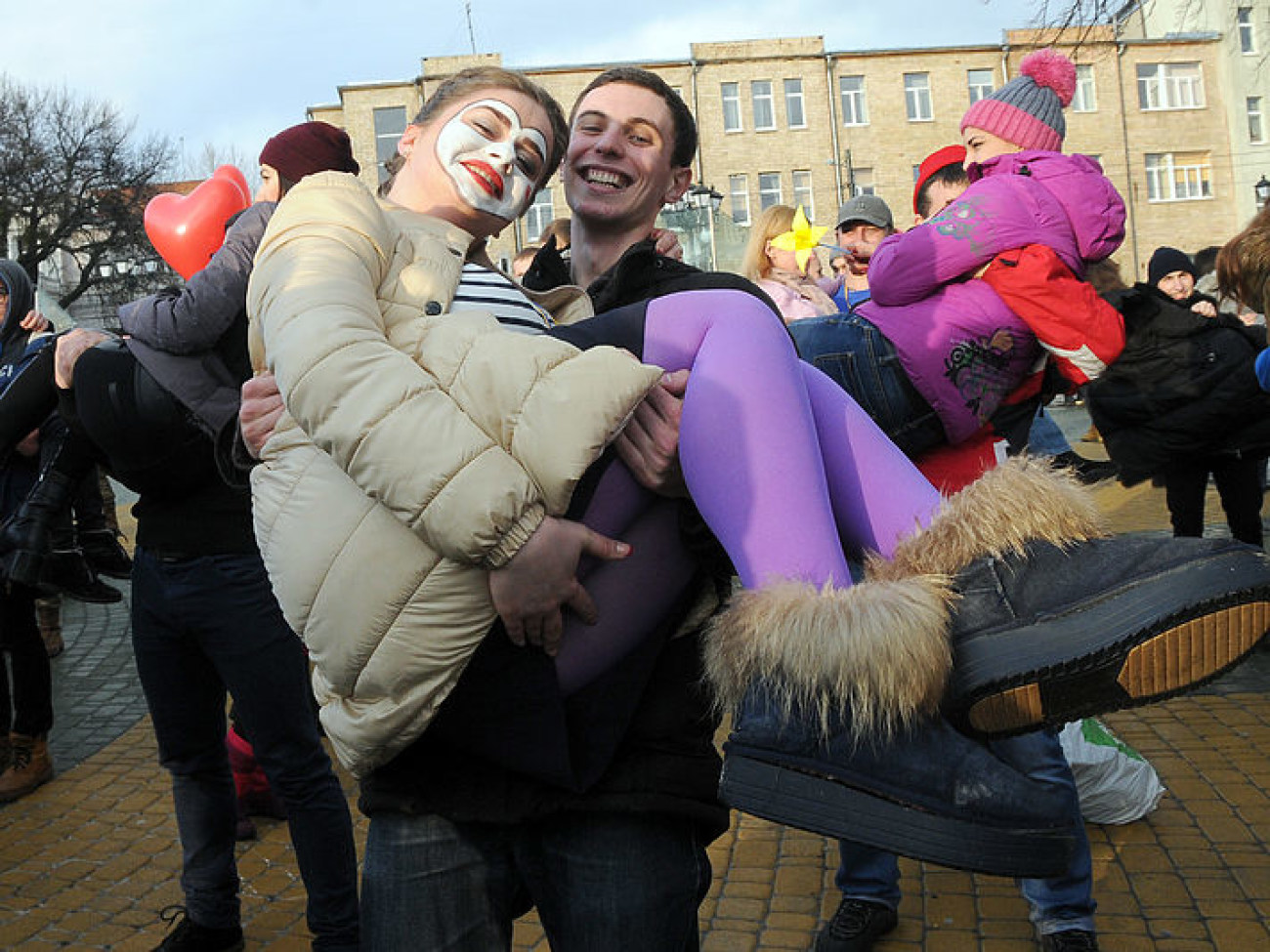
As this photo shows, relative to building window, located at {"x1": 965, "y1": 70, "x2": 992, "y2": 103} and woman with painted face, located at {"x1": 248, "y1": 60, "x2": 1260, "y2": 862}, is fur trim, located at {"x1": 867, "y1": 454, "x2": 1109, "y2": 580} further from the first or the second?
building window, located at {"x1": 965, "y1": 70, "x2": 992, "y2": 103}

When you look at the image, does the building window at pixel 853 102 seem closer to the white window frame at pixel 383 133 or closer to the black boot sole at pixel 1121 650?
the white window frame at pixel 383 133

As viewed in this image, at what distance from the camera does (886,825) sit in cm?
125

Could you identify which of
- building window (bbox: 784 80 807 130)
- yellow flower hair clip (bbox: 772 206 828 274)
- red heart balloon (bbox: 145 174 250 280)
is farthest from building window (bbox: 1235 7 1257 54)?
red heart balloon (bbox: 145 174 250 280)

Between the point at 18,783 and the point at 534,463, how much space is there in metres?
4.77

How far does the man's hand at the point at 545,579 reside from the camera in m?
1.28

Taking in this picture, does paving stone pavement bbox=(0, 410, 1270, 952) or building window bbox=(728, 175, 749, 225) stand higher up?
building window bbox=(728, 175, 749, 225)

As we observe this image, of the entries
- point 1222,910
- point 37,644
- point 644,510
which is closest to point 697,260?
point 37,644

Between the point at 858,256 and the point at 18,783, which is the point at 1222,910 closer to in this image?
the point at 858,256

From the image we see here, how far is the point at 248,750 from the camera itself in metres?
4.52

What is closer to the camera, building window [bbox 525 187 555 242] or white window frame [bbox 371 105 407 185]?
white window frame [bbox 371 105 407 185]

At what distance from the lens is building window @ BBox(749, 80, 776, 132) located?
40.5m

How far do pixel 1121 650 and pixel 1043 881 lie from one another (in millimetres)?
1535

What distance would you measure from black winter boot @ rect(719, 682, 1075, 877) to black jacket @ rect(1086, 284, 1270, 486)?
177 inches

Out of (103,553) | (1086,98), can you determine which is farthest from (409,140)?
(1086,98)
